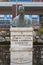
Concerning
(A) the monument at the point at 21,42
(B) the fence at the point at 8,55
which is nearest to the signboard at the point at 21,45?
(A) the monument at the point at 21,42

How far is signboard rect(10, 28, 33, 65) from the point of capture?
30.2 feet

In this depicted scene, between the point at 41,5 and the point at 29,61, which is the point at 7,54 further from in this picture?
the point at 41,5

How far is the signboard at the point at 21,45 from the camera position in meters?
9.20

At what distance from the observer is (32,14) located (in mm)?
36312

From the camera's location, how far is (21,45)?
925cm

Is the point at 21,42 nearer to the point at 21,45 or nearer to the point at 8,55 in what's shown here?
the point at 21,45

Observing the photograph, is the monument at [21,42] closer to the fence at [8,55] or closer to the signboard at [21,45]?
Answer: the signboard at [21,45]

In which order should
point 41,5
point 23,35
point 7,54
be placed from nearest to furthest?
point 23,35 < point 7,54 < point 41,5

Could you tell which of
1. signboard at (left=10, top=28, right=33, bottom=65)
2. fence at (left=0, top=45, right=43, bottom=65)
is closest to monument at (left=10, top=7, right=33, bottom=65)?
signboard at (left=10, top=28, right=33, bottom=65)

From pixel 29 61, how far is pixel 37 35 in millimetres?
2508

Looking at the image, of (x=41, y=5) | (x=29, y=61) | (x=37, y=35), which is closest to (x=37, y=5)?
(x=41, y=5)

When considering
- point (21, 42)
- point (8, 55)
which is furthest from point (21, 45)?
point (8, 55)

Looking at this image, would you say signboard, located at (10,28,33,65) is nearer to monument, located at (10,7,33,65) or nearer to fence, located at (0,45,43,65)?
monument, located at (10,7,33,65)

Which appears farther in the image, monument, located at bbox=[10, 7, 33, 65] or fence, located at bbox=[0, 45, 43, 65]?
fence, located at bbox=[0, 45, 43, 65]
